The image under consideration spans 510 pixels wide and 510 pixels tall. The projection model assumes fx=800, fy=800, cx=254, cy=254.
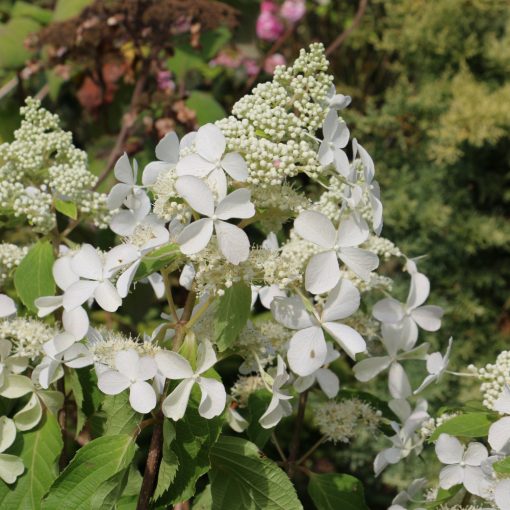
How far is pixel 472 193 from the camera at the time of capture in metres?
2.63

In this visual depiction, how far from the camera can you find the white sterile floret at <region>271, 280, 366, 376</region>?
2.88 ft

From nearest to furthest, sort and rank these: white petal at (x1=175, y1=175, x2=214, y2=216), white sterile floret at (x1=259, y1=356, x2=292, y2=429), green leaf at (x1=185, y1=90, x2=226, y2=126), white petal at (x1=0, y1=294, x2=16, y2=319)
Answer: white petal at (x1=175, y1=175, x2=214, y2=216)
white sterile floret at (x1=259, y1=356, x2=292, y2=429)
white petal at (x1=0, y1=294, x2=16, y2=319)
green leaf at (x1=185, y1=90, x2=226, y2=126)

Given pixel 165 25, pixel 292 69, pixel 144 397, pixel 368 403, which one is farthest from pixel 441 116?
pixel 144 397

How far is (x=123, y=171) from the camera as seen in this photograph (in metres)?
0.97

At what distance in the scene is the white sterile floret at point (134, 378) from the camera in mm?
844

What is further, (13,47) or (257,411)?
(13,47)

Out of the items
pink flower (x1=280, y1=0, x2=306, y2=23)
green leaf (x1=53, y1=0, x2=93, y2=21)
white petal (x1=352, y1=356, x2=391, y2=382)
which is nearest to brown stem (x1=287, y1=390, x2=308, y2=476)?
white petal (x1=352, y1=356, x2=391, y2=382)

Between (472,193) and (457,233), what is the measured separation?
0.97ft

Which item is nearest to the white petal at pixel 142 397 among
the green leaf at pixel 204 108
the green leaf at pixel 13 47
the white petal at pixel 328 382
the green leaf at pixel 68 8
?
the white petal at pixel 328 382

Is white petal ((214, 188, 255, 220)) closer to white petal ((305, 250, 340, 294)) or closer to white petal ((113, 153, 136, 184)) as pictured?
white petal ((305, 250, 340, 294))

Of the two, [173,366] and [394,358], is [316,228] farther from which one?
[394,358]

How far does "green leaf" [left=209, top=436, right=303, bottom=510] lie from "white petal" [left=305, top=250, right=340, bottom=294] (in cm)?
23

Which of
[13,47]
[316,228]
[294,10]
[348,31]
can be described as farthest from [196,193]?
[294,10]

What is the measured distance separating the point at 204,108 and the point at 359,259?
4.68ft
